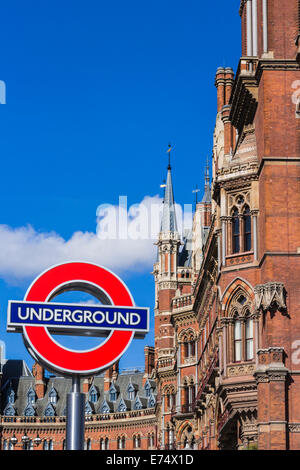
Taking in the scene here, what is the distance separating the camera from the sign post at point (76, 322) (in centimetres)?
2253

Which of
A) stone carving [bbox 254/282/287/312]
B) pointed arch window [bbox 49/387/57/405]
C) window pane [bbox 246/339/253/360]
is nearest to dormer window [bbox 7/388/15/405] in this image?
pointed arch window [bbox 49/387/57/405]

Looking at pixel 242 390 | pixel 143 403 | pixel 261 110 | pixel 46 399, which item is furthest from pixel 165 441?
pixel 261 110

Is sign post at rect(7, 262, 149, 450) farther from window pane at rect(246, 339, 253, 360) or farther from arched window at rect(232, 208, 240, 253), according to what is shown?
arched window at rect(232, 208, 240, 253)

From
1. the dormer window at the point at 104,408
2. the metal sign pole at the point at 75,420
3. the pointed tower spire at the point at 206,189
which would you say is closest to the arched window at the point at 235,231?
the metal sign pole at the point at 75,420

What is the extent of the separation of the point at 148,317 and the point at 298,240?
18260 millimetres

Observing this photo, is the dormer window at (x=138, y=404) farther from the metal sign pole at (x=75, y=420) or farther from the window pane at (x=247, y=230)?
the metal sign pole at (x=75, y=420)

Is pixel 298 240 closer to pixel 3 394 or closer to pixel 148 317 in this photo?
pixel 148 317

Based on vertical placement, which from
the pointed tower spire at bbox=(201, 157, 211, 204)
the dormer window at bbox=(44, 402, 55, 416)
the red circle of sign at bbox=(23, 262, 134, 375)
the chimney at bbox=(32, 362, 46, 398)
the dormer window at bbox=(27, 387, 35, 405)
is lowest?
the red circle of sign at bbox=(23, 262, 134, 375)

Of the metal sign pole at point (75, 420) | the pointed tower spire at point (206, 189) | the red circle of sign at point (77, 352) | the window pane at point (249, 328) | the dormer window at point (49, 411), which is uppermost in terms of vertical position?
the pointed tower spire at point (206, 189)

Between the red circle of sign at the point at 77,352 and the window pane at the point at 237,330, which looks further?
the window pane at the point at 237,330

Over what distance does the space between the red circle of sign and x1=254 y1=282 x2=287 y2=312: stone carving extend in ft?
55.9

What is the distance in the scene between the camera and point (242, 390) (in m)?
44.0

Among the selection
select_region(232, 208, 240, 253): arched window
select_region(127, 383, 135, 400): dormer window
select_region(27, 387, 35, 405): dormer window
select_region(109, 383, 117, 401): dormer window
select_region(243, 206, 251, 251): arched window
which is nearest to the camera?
select_region(243, 206, 251, 251): arched window

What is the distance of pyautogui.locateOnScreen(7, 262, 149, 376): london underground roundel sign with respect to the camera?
22562 millimetres
